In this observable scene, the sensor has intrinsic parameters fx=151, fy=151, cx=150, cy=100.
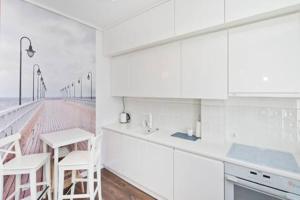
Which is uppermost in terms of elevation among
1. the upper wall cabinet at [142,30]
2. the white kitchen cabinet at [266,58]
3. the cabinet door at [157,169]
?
the upper wall cabinet at [142,30]

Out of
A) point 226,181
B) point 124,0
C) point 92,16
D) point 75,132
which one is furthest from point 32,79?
point 226,181

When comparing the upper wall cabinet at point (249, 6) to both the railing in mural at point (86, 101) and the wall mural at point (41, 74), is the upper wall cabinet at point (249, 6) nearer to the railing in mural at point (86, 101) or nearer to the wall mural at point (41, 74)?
the wall mural at point (41, 74)

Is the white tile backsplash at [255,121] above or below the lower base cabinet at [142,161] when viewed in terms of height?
above

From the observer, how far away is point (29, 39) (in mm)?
1839

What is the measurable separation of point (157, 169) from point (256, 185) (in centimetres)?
105

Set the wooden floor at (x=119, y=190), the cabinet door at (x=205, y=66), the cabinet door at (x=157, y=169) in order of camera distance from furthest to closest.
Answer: the wooden floor at (x=119, y=190) < the cabinet door at (x=157, y=169) < the cabinet door at (x=205, y=66)

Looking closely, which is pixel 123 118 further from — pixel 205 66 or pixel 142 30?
pixel 205 66

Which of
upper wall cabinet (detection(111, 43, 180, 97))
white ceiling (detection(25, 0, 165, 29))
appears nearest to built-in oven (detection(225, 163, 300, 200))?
upper wall cabinet (detection(111, 43, 180, 97))

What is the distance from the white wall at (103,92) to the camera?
2660mm

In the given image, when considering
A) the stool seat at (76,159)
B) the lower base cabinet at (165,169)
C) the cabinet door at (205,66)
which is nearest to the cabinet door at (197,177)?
the lower base cabinet at (165,169)

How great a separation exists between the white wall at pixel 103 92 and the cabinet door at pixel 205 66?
1.55 meters

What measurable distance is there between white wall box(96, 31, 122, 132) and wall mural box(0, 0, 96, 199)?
0.11 metres

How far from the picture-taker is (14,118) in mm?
1720

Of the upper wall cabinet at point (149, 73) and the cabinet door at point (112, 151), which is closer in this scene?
the upper wall cabinet at point (149, 73)
